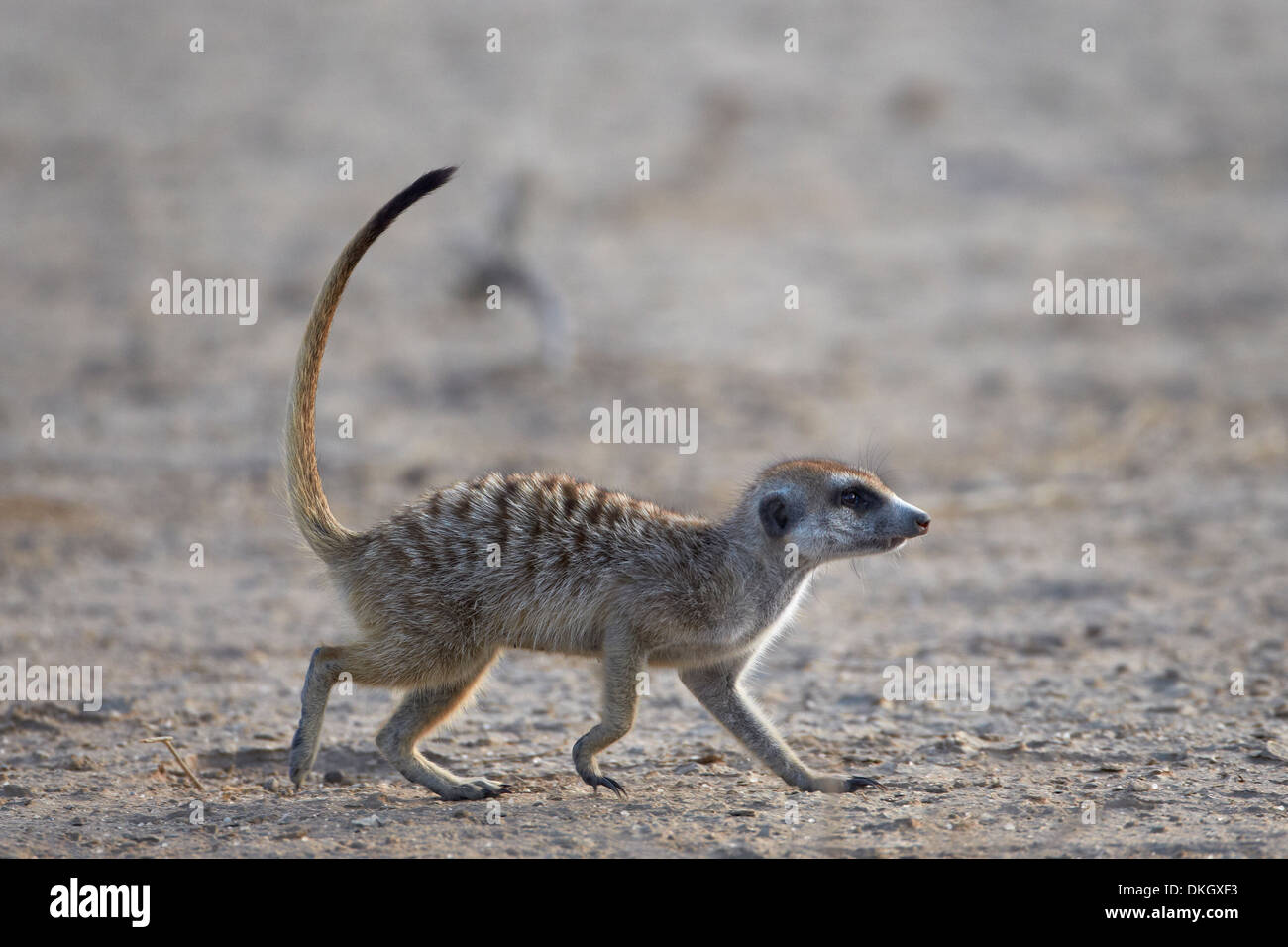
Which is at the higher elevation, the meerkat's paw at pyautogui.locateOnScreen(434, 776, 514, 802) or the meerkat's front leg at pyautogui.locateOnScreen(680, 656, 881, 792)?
the meerkat's front leg at pyautogui.locateOnScreen(680, 656, 881, 792)

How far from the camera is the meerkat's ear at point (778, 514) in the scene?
5.95 metres

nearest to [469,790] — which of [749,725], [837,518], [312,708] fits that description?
[312,708]

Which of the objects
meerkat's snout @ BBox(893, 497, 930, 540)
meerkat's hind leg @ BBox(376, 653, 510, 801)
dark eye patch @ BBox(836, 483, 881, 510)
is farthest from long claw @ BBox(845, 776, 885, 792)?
meerkat's hind leg @ BBox(376, 653, 510, 801)

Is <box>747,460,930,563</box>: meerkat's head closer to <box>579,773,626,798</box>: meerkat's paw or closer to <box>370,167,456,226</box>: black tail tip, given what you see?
<box>579,773,626,798</box>: meerkat's paw

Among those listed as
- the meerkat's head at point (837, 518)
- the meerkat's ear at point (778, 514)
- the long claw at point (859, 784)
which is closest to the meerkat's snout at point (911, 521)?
the meerkat's head at point (837, 518)

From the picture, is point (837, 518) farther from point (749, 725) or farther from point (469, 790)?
point (469, 790)

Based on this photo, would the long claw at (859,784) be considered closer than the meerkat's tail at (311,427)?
Yes

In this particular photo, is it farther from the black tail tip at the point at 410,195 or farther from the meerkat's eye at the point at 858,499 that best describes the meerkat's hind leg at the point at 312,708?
the meerkat's eye at the point at 858,499

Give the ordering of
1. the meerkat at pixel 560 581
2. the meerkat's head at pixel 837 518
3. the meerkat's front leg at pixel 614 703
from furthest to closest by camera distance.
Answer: the meerkat's head at pixel 837 518 → the meerkat at pixel 560 581 → the meerkat's front leg at pixel 614 703

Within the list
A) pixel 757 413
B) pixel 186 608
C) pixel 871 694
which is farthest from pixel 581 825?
pixel 757 413

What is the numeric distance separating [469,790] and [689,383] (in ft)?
30.1

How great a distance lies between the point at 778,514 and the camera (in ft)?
19.6

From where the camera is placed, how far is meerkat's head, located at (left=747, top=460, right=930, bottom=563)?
19.4 ft
